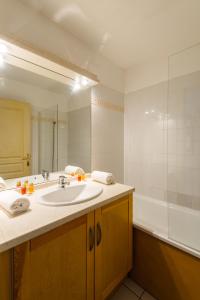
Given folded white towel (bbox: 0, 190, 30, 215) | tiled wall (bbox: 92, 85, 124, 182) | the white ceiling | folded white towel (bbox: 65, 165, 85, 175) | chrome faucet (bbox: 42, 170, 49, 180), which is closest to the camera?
folded white towel (bbox: 0, 190, 30, 215)

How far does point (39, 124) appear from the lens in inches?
55.1

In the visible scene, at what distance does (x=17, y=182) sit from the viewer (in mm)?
1261

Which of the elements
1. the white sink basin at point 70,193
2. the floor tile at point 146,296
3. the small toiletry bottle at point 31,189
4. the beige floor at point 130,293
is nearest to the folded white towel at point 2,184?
the small toiletry bottle at point 31,189

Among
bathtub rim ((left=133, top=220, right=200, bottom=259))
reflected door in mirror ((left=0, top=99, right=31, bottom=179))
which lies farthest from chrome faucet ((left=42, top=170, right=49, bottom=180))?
bathtub rim ((left=133, top=220, right=200, bottom=259))

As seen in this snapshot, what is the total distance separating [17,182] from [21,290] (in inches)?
29.4

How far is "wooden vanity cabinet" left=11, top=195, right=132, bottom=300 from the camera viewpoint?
0.72m

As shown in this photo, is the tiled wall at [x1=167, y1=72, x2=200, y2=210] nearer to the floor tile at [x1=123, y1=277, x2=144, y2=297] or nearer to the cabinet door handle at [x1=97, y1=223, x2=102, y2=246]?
the floor tile at [x1=123, y1=277, x2=144, y2=297]

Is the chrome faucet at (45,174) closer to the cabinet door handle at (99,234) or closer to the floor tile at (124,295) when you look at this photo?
the cabinet door handle at (99,234)

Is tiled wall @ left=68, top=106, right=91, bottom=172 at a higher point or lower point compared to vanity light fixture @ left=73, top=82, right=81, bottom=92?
lower

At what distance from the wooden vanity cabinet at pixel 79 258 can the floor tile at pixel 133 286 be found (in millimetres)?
198

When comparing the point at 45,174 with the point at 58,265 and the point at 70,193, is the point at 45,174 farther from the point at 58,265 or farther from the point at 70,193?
the point at 58,265

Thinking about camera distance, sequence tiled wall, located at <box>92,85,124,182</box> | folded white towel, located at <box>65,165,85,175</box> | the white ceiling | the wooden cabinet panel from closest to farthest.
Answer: the wooden cabinet panel < the white ceiling < folded white towel, located at <box>65,165,85,175</box> < tiled wall, located at <box>92,85,124,182</box>

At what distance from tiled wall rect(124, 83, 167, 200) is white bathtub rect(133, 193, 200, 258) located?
0.12 m

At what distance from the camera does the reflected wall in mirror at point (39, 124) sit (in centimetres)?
121
